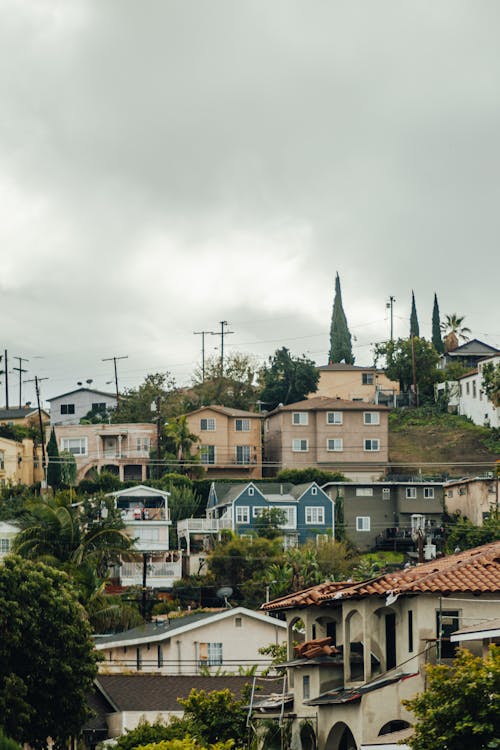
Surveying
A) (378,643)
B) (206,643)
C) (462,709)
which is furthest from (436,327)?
(462,709)

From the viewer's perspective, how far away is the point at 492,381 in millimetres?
117188

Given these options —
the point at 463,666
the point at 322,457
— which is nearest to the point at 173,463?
the point at 322,457

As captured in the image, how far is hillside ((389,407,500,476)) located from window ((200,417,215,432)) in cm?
1529

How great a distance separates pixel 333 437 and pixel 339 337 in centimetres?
5748

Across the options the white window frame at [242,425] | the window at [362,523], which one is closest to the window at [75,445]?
the white window frame at [242,425]

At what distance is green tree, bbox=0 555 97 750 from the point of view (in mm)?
47000

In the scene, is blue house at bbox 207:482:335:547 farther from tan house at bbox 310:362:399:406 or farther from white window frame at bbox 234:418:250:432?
tan house at bbox 310:362:399:406

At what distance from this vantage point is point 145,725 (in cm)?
4616

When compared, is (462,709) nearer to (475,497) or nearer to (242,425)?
(475,497)

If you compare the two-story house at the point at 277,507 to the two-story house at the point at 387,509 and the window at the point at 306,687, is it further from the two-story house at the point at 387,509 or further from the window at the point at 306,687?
the window at the point at 306,687

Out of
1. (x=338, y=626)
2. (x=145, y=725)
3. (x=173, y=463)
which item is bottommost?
(x=145, y=725)

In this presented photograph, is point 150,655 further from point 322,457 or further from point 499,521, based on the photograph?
point 322,457

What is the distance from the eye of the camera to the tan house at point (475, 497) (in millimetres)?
101375

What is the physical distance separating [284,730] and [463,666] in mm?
14082
